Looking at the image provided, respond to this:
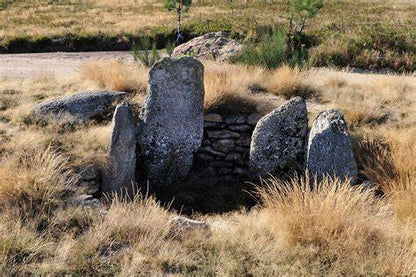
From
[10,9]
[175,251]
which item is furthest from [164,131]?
[10,9]

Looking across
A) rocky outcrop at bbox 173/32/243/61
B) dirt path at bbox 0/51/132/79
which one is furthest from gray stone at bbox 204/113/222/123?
dirt path at bbox 0/51/132/79

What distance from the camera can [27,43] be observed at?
62.0 feet

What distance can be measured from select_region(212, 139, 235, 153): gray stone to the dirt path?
6.15 m

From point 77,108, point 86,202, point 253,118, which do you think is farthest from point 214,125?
point 86,202

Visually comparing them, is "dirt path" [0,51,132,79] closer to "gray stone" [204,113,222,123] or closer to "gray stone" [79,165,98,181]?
"gray stone" [204,113,222,123]

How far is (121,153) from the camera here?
6906 mm

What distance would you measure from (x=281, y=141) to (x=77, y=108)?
144 inches

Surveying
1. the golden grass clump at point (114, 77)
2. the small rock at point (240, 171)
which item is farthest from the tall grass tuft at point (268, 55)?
the small rock at point (240, 171)

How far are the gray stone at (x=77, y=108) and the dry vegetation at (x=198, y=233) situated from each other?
32cm

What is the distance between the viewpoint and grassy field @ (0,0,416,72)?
16.9m

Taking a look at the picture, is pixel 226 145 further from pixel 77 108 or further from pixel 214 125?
pixel 77 108

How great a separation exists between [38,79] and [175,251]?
721 cm

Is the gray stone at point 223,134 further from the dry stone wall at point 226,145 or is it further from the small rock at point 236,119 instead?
the small rock at point 236,119

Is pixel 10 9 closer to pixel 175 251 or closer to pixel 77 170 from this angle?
pixel 77 170
